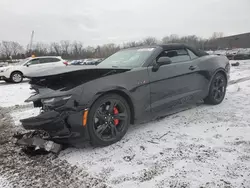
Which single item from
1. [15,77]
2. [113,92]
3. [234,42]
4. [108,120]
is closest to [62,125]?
[108,120]

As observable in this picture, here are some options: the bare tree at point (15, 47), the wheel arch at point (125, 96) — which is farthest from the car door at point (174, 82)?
the bare tree at point (15, 47)

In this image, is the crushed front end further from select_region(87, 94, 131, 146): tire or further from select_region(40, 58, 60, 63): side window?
select_region(40, 58, 60, 63): side window

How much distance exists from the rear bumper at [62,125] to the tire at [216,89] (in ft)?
10.3

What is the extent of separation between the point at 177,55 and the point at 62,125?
2.64 meters

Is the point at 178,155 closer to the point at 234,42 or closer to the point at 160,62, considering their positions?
the point at 160,62

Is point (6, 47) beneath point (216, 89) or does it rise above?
above

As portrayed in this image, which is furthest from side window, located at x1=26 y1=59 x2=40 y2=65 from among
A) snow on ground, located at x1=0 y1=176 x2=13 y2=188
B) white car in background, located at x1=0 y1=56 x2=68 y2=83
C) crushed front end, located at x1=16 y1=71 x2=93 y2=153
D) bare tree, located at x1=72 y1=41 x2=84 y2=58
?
bare tree, located at x1=72 y1=41 x2=84 y2=58

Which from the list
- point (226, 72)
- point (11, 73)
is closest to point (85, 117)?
point (226, 72)

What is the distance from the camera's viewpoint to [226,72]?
5105 millimetres

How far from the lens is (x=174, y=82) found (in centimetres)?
388

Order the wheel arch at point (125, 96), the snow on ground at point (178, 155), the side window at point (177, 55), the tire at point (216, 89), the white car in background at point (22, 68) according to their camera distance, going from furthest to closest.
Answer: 1. the white car in background at point (22, 68)
2. the tire at point (216, 89)
3. the side window at point (177, 55)
4. the wheel arch at point (125, 96)
5. the snow on ground at point (178, 155)

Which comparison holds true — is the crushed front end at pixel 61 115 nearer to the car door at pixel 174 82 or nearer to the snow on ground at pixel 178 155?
the snow on ground at pixel 178 155

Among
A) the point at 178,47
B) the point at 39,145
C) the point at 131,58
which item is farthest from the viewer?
the point at 178,47

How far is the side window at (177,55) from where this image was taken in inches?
159
